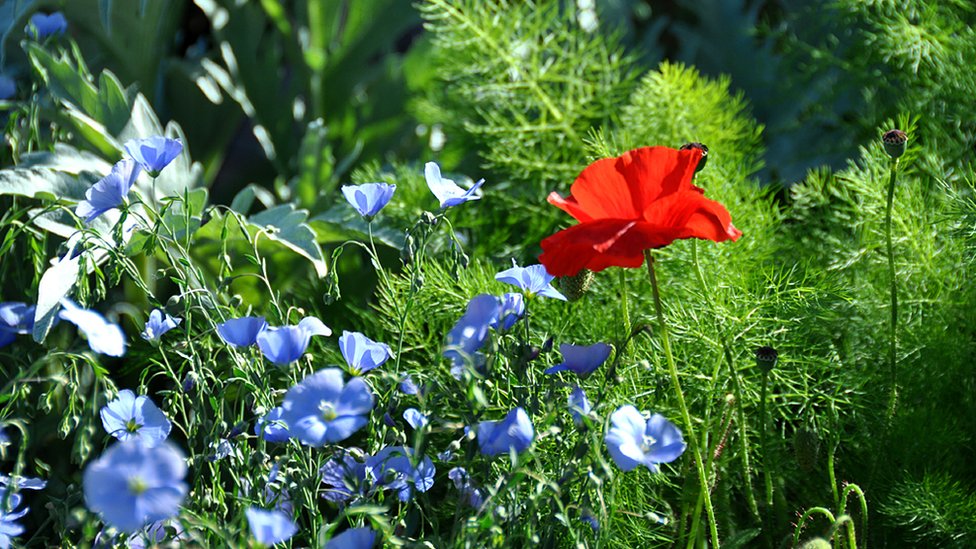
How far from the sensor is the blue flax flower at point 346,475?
465mm

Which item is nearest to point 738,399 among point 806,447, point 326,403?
point 806,447

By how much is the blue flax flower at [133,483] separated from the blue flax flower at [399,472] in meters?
0.15

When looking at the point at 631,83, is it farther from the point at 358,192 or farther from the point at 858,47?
the point at 358,192

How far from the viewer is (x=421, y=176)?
2.87ft

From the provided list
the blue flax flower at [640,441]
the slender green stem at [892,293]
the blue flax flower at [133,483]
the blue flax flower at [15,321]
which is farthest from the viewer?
the blue flax flower at [15,321]

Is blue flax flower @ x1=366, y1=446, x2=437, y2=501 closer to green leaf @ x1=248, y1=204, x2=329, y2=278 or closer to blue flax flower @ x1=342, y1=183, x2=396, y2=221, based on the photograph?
blue flax flower @ x1=342, y1=183, x2=396, y2=221

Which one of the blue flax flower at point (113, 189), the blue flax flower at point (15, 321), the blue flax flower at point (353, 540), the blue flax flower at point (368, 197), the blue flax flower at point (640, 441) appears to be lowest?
the blue flax flower at point (15, 321)

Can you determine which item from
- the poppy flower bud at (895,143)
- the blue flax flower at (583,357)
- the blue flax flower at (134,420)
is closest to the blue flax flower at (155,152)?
the blue flax flower at (134,420)

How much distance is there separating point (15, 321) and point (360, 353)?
30cm

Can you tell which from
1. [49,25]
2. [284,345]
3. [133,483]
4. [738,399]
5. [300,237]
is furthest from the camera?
[49,25]

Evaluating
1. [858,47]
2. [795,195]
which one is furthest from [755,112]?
[795,195]

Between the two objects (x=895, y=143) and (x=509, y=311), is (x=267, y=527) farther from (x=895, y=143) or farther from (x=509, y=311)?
(x=895, y=143)

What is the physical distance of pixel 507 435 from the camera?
0.44 meters

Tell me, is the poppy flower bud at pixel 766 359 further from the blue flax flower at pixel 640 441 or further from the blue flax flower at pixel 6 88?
the blue flax flower at pixel 6 88
